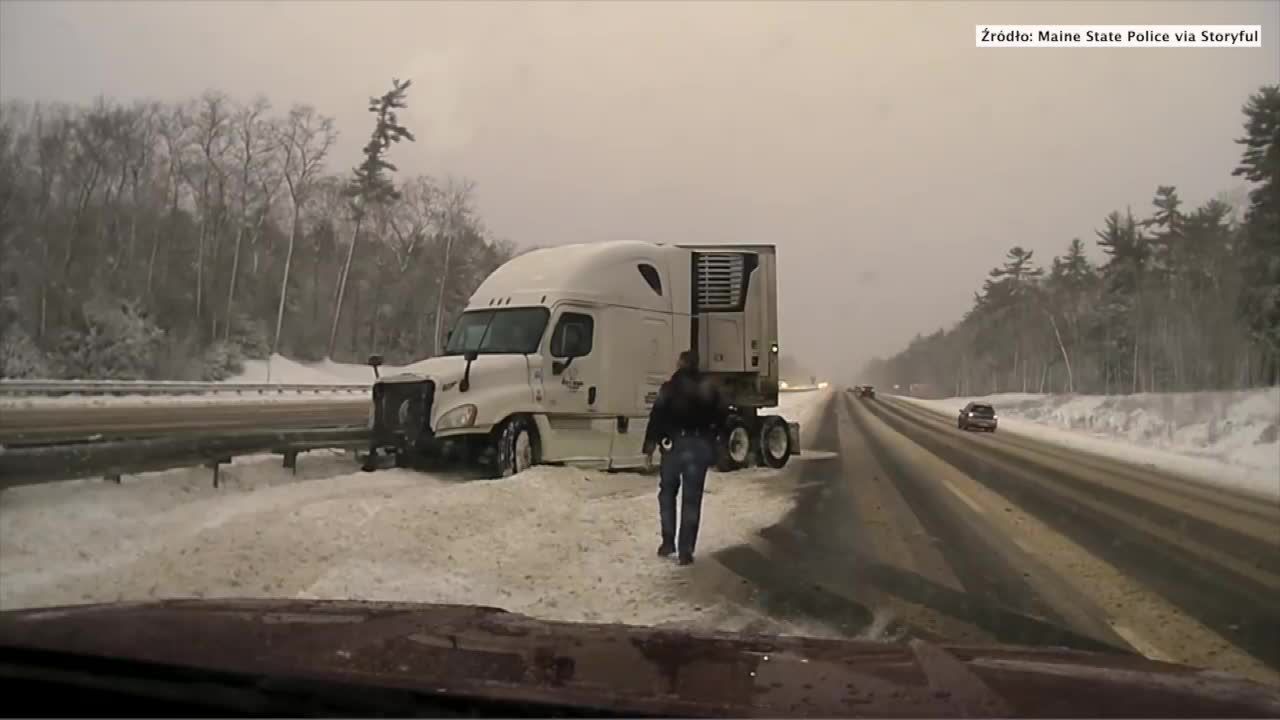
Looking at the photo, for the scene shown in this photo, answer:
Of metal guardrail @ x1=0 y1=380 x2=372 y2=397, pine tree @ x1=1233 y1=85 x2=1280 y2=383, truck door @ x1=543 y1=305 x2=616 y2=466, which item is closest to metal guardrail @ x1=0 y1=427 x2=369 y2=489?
truck door @ x1=543 y1=305 x2=616 y2=466

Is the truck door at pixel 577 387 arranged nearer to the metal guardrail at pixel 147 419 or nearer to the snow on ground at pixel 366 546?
the snow on ground at pixel 366 546

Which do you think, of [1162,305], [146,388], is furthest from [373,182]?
[1162,305]

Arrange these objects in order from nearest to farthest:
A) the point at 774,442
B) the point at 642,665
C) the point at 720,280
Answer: the point at 642,665 < the point at 720,280 < the point at 774,442

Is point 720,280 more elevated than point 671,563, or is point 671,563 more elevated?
point 720,280

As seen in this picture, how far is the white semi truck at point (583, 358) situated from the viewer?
13164 millimetres

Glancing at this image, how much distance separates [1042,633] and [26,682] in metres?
5.79

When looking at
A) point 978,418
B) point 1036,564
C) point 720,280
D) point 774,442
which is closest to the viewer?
point 1036,564

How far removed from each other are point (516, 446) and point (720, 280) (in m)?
5.34

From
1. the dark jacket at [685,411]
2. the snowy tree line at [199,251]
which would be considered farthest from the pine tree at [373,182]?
the dark jacket at [685,411]

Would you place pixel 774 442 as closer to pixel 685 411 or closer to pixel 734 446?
pixel 734 446

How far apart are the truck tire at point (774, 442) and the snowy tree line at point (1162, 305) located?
31174mm

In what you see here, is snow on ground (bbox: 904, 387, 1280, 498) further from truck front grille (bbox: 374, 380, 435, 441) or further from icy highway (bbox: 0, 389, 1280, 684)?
truck front grille (bbox: 374, 380, 435, 441)

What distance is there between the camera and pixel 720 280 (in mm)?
16828

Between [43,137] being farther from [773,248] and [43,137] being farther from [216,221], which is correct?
[773,248]
